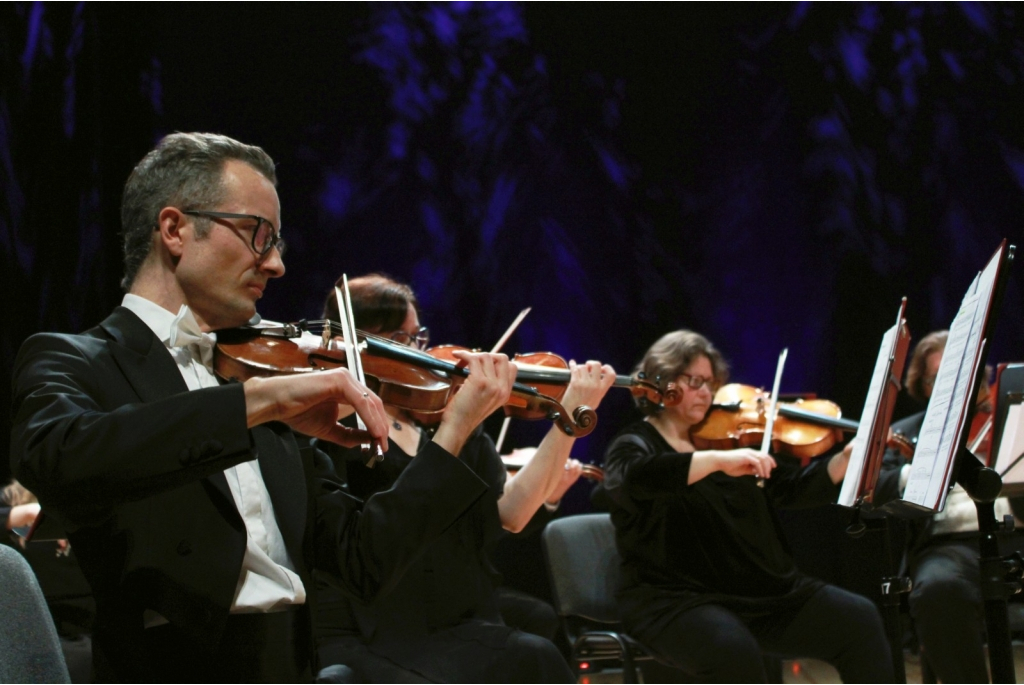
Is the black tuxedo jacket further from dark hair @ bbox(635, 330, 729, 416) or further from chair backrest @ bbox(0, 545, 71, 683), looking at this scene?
dark hair @ bbox(635, 330, 729, 416)

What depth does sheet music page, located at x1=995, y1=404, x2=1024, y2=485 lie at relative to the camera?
2248 millimetres

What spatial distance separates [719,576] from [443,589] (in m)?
1.09

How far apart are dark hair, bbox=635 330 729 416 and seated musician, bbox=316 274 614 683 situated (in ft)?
2.78

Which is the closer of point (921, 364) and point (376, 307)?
point (376, 307)

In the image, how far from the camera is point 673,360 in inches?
124

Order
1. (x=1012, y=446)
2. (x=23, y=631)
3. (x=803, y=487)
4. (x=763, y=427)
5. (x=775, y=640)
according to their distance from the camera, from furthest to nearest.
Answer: (x=763, y=427), (x=803, y=487), (x=775, y=640), (x=1012, y=446), (x=23, y=631)

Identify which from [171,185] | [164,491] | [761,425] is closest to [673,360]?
[761,425]

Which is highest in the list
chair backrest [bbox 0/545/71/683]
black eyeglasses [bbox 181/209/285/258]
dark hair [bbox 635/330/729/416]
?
black eyeglasses [bbox 181/209/285/258]

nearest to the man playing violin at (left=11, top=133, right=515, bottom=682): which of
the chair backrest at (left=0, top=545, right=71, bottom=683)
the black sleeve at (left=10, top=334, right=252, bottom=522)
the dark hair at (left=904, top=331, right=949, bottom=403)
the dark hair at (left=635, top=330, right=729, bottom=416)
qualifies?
the black sleeve at (left=10, top=334, right=252, bottom=522)

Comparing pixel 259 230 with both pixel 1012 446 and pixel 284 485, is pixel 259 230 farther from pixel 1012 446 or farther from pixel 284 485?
pixel 1012 446

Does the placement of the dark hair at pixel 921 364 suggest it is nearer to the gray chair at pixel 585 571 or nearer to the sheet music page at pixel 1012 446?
the sheet music page at pixel 1012 446

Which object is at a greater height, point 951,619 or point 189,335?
point 189,335

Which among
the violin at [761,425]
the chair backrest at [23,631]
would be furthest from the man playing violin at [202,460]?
the violin at [761,425]

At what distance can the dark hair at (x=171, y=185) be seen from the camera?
4.86ft
